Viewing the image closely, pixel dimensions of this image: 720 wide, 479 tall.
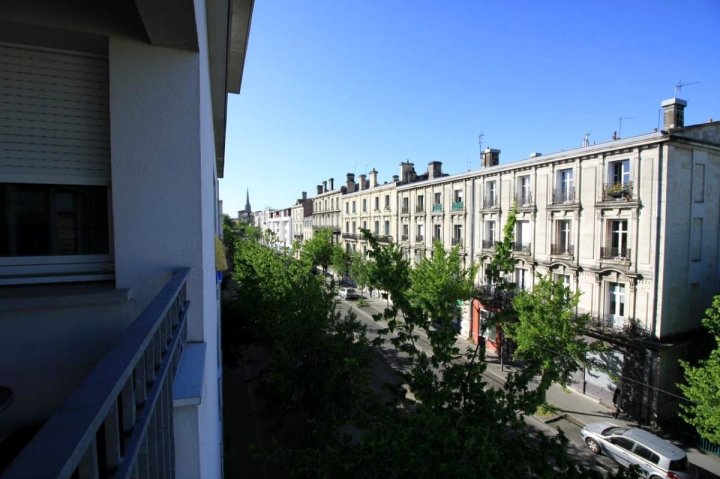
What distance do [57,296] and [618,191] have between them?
1963cm

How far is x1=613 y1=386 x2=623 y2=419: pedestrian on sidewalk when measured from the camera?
16.3 meters

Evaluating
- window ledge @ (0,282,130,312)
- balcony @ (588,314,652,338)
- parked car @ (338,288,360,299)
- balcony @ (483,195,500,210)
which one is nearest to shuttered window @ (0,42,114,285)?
window ledge @ (0,282,130,312)

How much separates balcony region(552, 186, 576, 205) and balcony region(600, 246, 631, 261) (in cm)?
280

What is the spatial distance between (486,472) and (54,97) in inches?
193

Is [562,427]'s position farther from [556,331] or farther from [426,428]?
[426,428]

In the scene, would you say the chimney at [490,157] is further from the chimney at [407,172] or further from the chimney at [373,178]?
the chimney at [373,178]

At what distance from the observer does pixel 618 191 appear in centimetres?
1669

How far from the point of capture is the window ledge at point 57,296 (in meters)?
2.52

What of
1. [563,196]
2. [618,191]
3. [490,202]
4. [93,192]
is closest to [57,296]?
[93,192]

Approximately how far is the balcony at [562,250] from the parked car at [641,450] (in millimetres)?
7963

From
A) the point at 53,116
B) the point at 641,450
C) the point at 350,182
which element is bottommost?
the point at 641,450

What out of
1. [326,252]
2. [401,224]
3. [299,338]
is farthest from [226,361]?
[326,252]

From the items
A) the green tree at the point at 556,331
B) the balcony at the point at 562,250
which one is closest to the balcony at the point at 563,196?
the balcony at the point at 562,250

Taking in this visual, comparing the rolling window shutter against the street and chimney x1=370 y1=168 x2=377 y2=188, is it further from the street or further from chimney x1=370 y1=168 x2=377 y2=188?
chimney x1=370 y1=168 x2=377 y2=188
